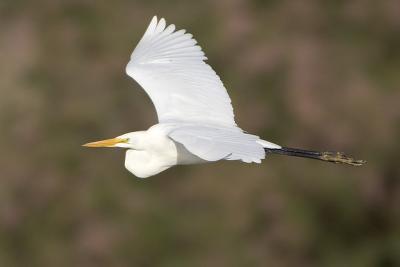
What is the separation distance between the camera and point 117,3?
433 inches

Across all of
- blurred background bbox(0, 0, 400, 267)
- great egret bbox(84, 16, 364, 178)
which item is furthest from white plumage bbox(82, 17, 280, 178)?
blurred background bbox(0, 0, 400, 267)

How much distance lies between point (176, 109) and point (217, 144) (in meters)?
1.14

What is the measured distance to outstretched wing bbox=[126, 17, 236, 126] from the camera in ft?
21.7

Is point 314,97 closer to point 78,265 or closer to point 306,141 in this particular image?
point 306,141

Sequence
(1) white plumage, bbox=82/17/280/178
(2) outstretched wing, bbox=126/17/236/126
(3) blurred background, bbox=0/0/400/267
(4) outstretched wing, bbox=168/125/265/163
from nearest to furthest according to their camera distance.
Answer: (4) outstretched wing, bbox=168/125/265/163
(1) white plumage, bbox=82/17/280/178
(2) outstretched wing, bbox=126/17/236/126
(3) blurred background, bbox=0/0/400/267

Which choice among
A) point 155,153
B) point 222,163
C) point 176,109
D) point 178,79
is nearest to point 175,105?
point 176,109

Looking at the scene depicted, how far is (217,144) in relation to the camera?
5531 millimetres

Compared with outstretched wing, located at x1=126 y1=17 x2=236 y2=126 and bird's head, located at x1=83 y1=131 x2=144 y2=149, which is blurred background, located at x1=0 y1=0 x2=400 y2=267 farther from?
bird's head, located at x1=83 y1=131 x2=144 y2=149

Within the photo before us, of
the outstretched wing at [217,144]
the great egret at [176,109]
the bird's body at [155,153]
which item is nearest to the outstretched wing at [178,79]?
the great egret at [176,109]

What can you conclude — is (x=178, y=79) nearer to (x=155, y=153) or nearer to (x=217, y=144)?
(x=155, y=153)

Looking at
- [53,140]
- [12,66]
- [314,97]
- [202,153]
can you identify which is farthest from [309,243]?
[202,153]

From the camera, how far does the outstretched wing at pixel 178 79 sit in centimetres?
661

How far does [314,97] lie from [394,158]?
79 centimetres

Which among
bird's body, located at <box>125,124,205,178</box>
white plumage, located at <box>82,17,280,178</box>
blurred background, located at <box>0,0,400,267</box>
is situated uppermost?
white plumage, located at <box>82,17,280,178</box>
